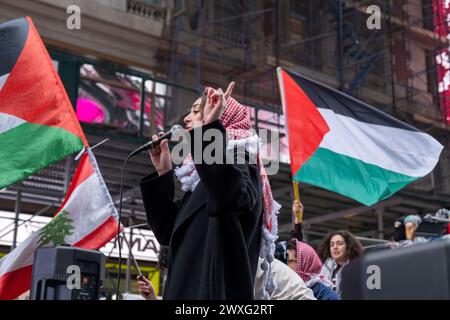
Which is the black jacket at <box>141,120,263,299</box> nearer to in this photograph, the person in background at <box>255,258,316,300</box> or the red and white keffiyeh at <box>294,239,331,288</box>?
the person in background at <box>255,258,316,300</box>

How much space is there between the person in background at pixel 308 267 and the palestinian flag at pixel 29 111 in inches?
68.8

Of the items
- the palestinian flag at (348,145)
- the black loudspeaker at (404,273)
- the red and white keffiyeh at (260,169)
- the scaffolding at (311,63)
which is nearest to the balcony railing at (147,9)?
the scaffolding at (311,63)

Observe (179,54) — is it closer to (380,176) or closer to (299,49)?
(299,49)

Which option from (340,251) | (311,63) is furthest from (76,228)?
(311,63)

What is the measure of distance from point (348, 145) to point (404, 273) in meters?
5.27

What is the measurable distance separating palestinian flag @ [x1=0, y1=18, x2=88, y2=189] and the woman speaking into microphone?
246 centimetres

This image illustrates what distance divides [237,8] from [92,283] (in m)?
13.9

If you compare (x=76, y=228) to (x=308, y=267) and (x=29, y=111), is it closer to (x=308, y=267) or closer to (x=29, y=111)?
(x=29, y=111)

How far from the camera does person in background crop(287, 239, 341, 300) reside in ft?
14.9

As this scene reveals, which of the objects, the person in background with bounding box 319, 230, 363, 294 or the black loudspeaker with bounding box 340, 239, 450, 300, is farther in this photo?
the person in background with bounding box 319, 230, 363, 294

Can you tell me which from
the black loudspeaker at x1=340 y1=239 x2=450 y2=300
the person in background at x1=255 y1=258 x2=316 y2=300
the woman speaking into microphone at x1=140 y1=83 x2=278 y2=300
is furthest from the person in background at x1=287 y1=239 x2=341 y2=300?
the black loudspeaker at x1=340 y1=239 x2=450 y2=300

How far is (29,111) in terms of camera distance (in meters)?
5.22

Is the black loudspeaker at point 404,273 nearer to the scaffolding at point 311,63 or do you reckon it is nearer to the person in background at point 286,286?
the person in background at point 286,286
